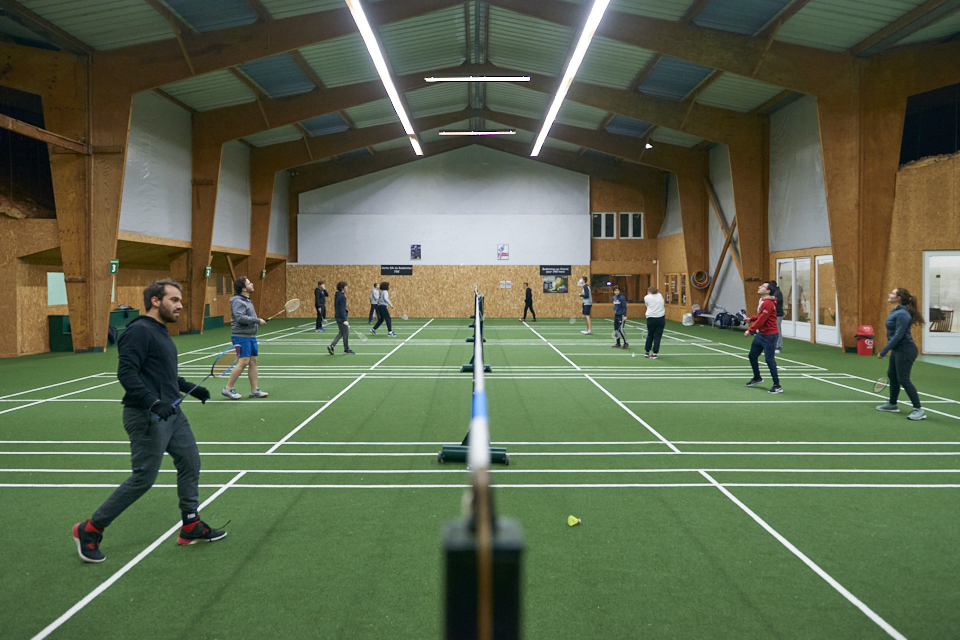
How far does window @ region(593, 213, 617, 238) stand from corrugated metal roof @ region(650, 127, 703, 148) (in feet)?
24.8

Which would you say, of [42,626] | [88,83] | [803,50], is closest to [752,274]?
[803,50]

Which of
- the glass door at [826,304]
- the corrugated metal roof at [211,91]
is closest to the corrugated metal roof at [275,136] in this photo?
the corrugated metal roof at [211,91]

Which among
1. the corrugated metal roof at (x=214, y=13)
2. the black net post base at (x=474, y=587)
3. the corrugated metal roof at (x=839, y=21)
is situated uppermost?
the corrugated metal roof at (x=214, y=13)

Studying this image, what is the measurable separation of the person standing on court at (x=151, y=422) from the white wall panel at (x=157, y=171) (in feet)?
55.9

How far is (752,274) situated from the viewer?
24344 millimetres

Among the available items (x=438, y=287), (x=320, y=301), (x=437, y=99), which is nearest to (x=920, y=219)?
(x=437, y=99)

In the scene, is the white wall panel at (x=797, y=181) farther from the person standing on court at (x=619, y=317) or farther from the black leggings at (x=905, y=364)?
the black leggings at (x=905, y=364)

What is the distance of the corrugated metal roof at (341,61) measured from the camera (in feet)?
65.4

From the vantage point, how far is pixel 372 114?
93.2ft

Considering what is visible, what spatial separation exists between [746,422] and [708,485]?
11.2ft

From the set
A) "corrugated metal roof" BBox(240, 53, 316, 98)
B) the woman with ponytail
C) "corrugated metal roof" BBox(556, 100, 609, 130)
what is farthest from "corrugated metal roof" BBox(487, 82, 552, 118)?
the woman with ponytail

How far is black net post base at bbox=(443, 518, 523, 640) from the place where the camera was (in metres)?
1.30

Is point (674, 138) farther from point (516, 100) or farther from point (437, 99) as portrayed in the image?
point (437, 99)

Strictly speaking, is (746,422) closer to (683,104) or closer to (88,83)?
(683,104)
